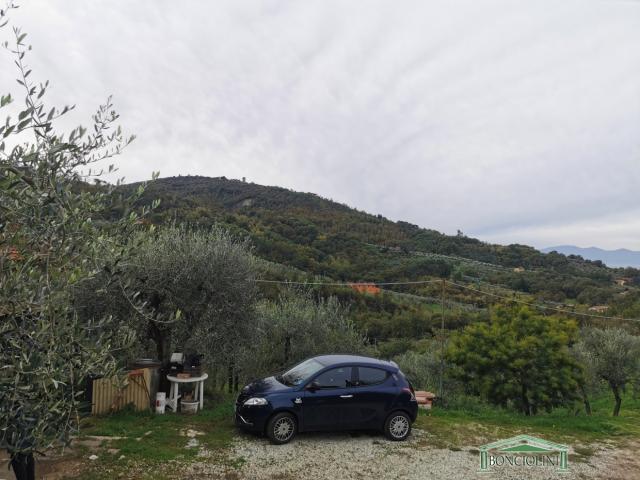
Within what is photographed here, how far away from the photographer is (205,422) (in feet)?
31.2

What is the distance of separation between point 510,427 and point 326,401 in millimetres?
5101

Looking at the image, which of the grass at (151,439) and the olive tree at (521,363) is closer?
the grass at (151,439)

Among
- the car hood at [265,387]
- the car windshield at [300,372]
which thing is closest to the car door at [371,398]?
the car windshield at [300,372]

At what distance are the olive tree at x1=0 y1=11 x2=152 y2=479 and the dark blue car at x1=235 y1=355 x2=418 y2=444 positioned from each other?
5193 mm

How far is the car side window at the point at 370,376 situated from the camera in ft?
29.8

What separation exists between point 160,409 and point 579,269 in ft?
188

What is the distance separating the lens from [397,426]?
908 cm

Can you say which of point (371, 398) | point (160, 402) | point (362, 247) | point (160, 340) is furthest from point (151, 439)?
point (362, 247)

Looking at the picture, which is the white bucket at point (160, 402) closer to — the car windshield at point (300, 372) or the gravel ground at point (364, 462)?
the gravel ground at point (364, 462)

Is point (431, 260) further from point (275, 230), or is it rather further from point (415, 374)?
point (415, 374)

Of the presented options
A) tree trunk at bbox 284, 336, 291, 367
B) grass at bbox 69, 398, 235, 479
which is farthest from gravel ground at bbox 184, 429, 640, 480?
tree trunk at bbox 284, 336, 291, 367

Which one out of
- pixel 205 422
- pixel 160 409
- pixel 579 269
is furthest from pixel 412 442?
pixel 579 269

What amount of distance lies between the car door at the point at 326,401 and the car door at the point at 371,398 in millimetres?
216

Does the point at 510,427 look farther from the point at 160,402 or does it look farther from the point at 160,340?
the point at 160,340
